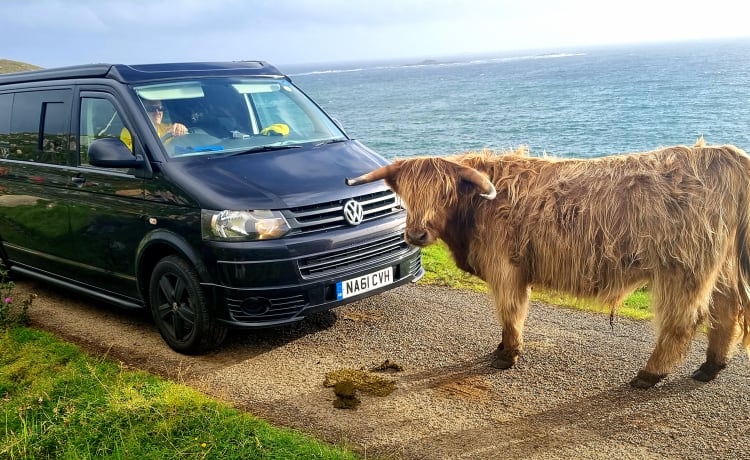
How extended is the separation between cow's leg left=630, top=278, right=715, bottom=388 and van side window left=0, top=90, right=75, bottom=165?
17.6 feet

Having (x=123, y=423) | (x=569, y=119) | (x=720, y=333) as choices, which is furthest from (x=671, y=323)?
(x=569, y=119)

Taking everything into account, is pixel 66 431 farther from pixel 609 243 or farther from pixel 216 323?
pixel 609 243

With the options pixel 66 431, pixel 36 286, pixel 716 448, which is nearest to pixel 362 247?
pixel 66 431

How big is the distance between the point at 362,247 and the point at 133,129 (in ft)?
7.53

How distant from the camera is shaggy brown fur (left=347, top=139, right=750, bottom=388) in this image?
4027 mm

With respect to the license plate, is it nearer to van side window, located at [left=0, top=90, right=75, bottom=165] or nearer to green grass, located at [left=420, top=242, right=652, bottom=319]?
green grass, located at [left=420, top=242, right=652, bottom=319]

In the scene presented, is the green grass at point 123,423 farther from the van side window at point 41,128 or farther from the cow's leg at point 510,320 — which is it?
the van side window at point 41,128

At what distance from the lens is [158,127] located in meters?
5.61

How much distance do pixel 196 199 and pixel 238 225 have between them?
1.41 ft

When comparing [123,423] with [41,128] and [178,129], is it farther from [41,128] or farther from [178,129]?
[41,128]

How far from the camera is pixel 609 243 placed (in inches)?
164

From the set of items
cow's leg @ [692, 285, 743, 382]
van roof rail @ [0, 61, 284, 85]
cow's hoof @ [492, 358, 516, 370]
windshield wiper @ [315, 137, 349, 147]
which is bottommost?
cow's hoof @ [492, 358, 516, 370]

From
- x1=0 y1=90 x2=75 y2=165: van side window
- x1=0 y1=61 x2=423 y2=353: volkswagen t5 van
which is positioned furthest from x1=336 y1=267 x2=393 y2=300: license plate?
x1=0 y1=90 x2=75 y2=165: van side window

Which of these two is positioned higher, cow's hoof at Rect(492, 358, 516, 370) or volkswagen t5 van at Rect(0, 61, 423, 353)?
volkswagen t5 van at Rect(0, 61, 423, 353)
